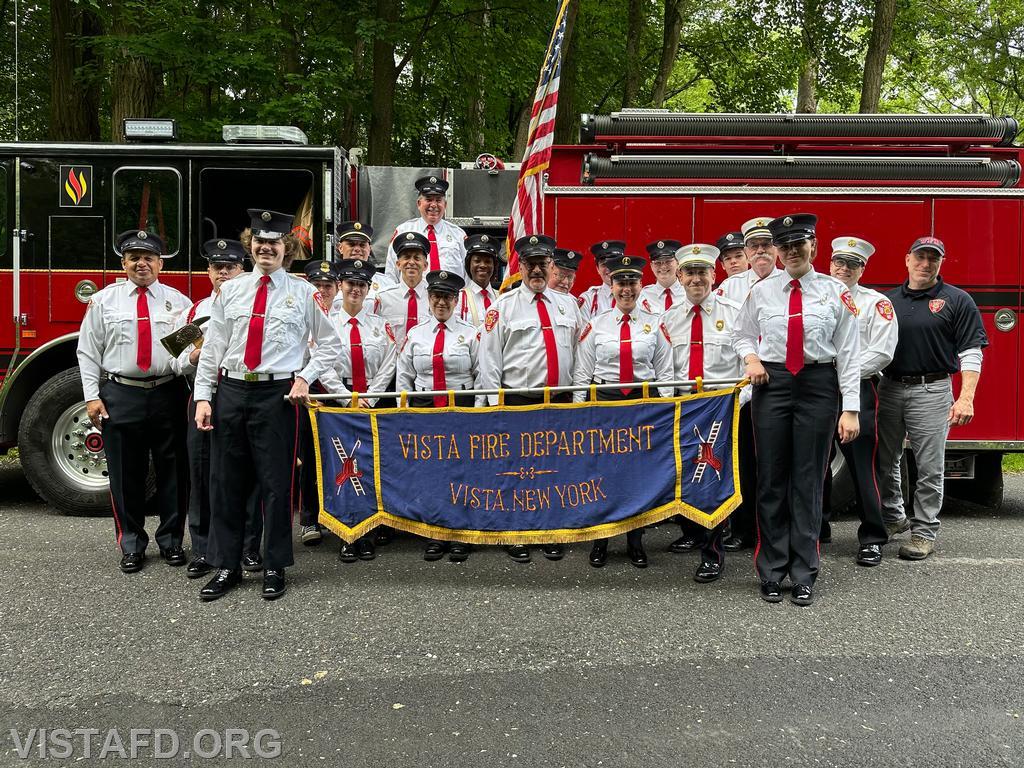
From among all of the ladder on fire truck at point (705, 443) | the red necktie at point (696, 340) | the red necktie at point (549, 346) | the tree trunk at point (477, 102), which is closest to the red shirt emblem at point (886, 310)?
the red necktie at point (696, 340)

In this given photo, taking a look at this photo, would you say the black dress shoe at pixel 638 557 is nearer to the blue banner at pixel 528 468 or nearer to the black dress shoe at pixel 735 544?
the blue banner at pixel 528 468

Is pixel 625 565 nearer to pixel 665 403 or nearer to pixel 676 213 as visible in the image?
pixel 665 403

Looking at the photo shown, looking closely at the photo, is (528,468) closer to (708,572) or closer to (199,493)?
(708,572)

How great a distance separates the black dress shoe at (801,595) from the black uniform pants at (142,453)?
376 centimetres

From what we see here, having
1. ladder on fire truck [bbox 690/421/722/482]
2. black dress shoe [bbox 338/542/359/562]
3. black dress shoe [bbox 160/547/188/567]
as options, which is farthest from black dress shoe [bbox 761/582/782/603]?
black dress shoe [bbox 160/547/188/567]

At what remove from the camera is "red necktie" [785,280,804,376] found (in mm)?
4719

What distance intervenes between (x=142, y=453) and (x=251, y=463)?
102cm

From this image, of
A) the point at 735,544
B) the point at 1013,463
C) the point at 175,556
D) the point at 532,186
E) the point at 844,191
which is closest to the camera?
the point at 175,556

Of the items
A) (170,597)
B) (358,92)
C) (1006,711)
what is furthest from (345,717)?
(358,92)

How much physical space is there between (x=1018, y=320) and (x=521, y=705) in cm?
531

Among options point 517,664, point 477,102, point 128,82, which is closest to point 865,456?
point 517,664

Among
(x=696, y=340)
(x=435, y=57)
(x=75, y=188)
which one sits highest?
(x=435, y=57)

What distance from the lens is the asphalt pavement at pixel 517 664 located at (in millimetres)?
3186

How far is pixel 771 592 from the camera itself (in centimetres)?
479
